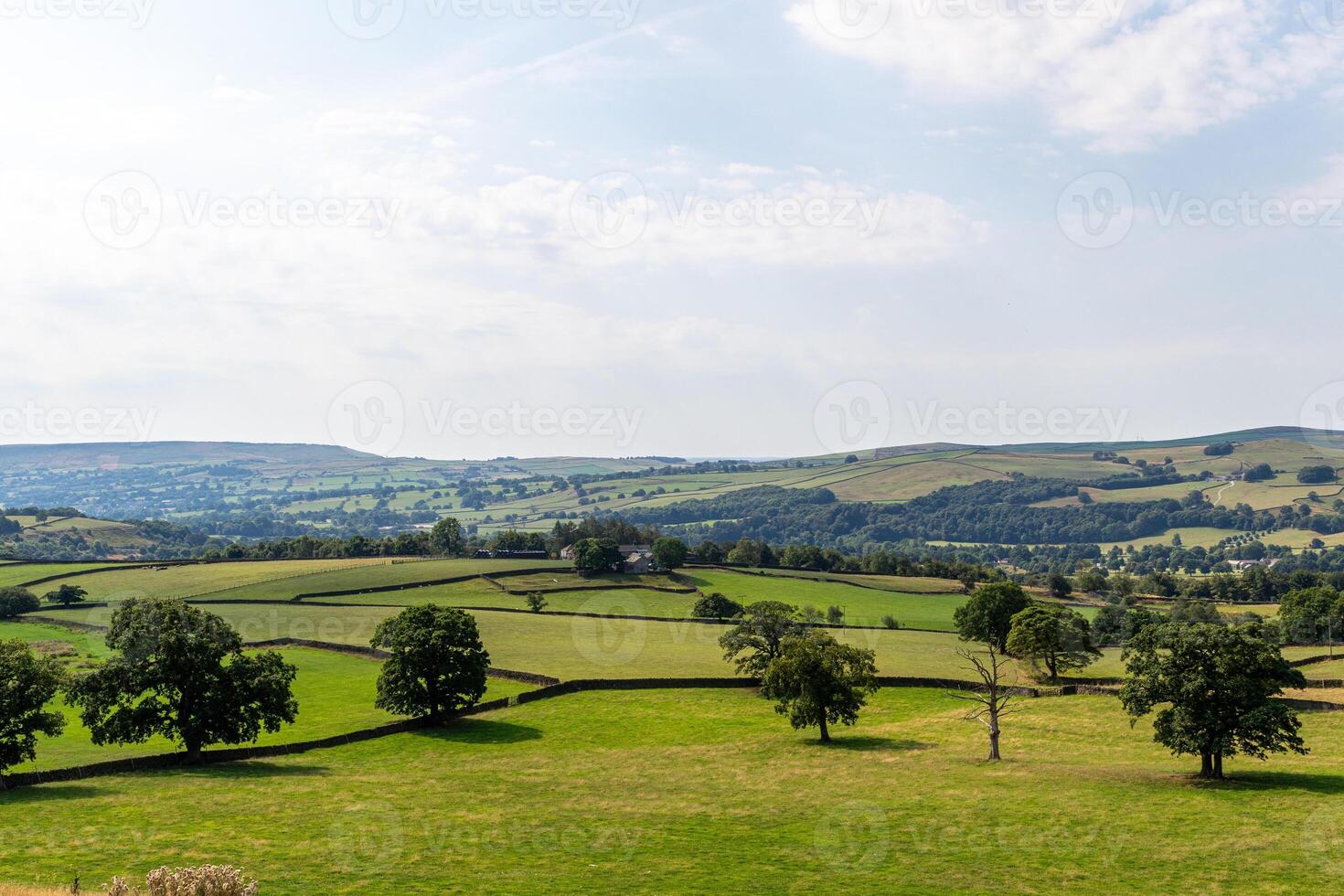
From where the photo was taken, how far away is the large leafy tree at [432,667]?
6856 centimetres

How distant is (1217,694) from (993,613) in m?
52.6

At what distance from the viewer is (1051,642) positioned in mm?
83375

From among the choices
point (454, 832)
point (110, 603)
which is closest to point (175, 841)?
point (454, 832)

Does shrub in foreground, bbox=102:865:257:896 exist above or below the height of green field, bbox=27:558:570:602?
below

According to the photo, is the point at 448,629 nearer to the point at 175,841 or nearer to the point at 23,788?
the point at 23,788

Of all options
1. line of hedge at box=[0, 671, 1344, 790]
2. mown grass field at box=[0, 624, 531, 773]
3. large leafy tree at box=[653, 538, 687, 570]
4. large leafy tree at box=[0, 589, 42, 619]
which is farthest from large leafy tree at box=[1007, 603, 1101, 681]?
large leafy tree at box=[0, 589, 42, 619]

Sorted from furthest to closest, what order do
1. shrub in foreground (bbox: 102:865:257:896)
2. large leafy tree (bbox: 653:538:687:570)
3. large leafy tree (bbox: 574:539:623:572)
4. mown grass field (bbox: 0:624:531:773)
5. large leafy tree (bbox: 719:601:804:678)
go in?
large leafy tree (bbox: 653:538:687:570)
large leafy tree (bbox: 574:539:623:572)
large leafy tree (bbox: 719:601:804:678)
mown grass field (bbox: 0:624:531:773)
shrub in foreground (bbox: 102:865:257:896)

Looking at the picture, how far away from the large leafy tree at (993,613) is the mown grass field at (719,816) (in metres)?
35.2

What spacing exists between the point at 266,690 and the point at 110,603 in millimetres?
69850

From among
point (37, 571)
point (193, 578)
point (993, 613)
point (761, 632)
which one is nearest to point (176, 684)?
point (761, 632)

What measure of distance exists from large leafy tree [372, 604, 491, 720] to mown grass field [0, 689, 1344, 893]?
4.36 meters

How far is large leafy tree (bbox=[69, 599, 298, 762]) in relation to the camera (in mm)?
56219

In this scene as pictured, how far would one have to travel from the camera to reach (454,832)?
42719mm

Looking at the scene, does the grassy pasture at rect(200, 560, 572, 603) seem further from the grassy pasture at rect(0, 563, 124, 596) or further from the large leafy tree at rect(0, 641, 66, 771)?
the large leafy tree at rect(0, 641, 66, 771)
